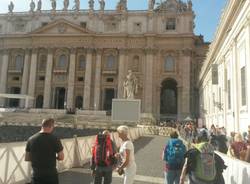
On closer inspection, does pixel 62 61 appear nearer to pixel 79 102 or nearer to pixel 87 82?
pixel 87 82

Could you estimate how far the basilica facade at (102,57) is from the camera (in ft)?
189

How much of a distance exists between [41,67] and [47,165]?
2300 inches

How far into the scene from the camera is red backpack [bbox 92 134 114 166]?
→ 7.58 m

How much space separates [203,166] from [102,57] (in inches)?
2167

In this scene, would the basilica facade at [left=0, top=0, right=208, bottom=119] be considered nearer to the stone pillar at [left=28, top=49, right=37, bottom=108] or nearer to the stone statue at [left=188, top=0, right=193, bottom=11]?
the stone pillar at [left=28, top=49, right=37, bottom=108]

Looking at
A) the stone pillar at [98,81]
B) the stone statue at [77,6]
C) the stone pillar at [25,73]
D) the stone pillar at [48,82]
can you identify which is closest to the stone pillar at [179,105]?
the stone pillar at [98,81]

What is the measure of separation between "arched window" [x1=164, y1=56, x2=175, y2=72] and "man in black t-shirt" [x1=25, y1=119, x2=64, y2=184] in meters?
53.5

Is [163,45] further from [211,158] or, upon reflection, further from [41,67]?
Result: [211,158]

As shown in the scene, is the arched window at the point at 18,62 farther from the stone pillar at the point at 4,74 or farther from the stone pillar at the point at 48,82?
the stone pillar at the point at 48,82

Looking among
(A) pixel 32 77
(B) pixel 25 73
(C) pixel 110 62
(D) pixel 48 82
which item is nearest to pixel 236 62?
(C) pixel 110 62

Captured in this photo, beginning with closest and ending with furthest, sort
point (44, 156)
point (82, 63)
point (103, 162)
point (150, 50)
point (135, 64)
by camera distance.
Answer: point (44, 156) < point (103, 162) < point (150, 50) < point (135, 64) < point (82, 63)

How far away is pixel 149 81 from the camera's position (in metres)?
57.1

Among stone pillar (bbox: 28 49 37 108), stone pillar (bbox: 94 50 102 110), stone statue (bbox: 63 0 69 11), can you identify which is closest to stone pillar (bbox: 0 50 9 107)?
stone pillar (bbox: 28 49 37 108)

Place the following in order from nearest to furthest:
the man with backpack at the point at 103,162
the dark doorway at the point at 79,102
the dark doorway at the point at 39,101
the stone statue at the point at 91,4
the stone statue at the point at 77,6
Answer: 1. the man with backpack at the point at 103,162
2. the dark doorway at the point at 79,102
3. the stone statue at the point at 91,4
4. the dark doorway at the point at 39,101
5. the stone statue at the point at 77,6
